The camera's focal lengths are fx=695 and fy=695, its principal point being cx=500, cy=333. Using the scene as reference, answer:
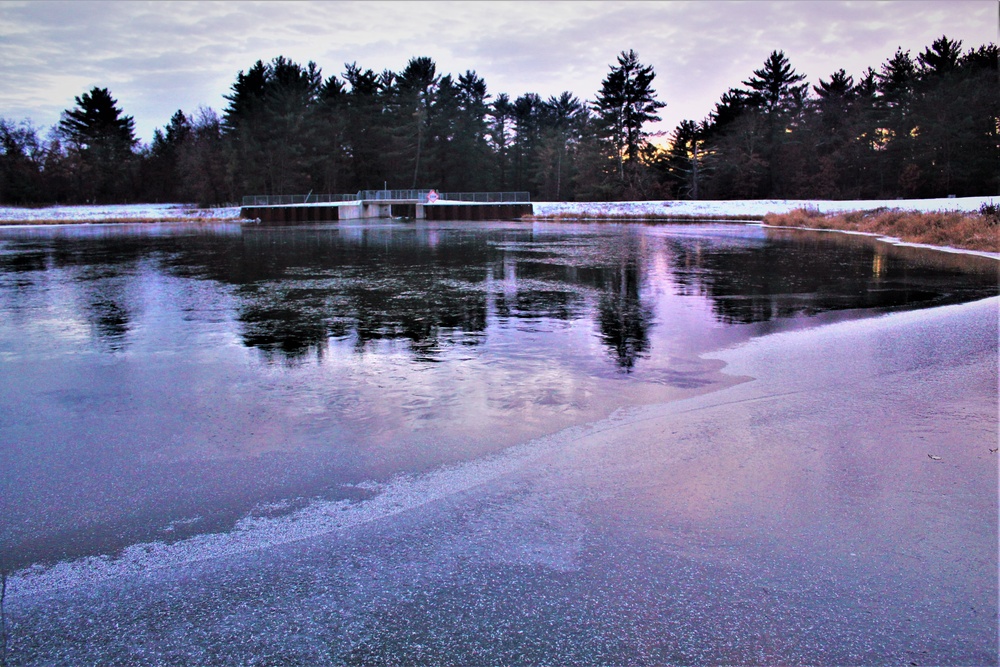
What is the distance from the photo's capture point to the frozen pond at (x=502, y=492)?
2801mm

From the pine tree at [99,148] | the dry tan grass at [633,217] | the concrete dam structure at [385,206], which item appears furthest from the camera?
the pine tree at [99,148]

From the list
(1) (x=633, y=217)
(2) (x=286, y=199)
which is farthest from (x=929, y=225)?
(2) (x=286, y=199)

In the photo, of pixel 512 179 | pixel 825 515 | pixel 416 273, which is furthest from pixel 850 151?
pixel 825 515

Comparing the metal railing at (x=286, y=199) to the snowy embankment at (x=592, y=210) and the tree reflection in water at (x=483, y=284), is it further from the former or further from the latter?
the tree reflection in water at (x=483, y=284)

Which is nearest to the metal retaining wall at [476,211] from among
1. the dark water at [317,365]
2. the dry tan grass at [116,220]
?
the dry tan grass at [116,220]

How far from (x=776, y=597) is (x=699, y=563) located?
37cm

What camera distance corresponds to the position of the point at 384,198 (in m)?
68.4

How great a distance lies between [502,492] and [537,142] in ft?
290

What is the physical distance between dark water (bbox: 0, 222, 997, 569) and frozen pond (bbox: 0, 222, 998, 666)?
4 cm

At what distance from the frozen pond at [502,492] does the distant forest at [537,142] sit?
6039 cm

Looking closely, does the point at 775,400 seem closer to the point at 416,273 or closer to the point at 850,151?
the point at 416,273

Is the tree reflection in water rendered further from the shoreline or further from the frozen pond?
the shoreline

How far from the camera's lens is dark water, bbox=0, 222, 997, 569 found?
166 inches

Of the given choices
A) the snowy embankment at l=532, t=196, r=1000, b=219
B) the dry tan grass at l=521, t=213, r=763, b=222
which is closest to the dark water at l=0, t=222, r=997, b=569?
the snowy embankment at l=532, t=196, r=1000, b=219
